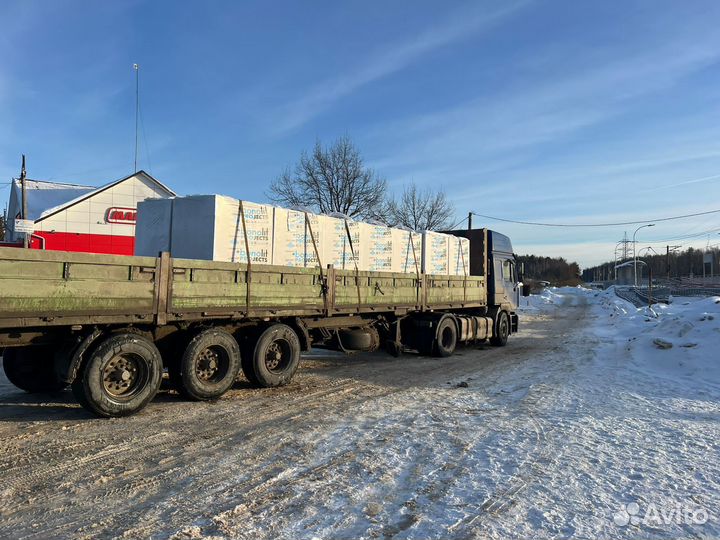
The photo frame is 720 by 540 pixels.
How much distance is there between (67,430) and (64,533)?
2723 millimetres

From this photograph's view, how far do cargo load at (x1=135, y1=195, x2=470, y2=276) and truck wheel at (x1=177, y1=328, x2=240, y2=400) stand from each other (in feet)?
4.08

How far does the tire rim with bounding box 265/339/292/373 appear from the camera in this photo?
8344mm

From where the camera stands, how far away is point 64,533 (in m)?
3.41

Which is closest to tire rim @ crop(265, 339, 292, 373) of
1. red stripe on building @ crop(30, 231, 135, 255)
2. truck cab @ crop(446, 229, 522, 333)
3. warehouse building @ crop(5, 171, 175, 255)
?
truck cab @ crop(446, 229, 522, 333)

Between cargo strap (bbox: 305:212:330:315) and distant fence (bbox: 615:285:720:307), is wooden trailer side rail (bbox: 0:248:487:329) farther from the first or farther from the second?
distant fence (bbox: 615:285:720:307)

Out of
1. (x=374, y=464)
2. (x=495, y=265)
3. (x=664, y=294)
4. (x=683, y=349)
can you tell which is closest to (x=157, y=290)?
(x=374, y=464)

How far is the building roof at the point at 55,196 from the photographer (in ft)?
89.9

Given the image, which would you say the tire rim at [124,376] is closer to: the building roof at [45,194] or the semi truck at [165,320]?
the semi truck at [165,320]

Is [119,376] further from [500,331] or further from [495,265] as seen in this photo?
[500,331]

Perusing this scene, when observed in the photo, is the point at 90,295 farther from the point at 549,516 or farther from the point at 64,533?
the point at 549,516

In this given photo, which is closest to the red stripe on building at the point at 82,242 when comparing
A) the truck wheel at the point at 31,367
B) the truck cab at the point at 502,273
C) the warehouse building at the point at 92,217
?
the warehouse building at the point at 92,217

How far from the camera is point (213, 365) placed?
24.3ft

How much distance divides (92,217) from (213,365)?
970 inches

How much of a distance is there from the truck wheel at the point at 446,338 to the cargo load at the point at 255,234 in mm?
2854
